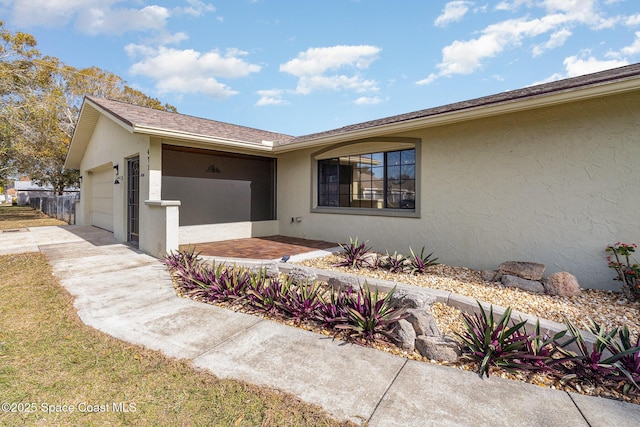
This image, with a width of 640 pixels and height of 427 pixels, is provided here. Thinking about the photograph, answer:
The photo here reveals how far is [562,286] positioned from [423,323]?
8.79 ft

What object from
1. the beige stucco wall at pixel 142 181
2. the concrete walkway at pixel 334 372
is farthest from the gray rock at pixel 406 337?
the beige stucco wall at pixel 142 181

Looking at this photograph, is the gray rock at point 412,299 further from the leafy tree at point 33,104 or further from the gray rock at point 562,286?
the leafy tree at point 33,104


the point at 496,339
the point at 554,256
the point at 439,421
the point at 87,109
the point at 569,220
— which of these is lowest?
the point at 439,421

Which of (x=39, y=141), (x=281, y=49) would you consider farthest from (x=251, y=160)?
(x=39, y=141)

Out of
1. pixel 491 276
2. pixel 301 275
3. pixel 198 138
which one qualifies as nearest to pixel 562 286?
pixel 491 276

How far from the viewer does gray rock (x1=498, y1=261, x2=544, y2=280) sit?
15.9ft

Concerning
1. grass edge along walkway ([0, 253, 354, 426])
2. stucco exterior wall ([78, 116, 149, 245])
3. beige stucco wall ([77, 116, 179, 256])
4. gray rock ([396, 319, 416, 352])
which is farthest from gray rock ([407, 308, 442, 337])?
stucco exterior wall ([78, 116, 149, 245])

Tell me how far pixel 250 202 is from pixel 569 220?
822 centimetres

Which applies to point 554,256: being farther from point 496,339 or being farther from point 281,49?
point 281,49

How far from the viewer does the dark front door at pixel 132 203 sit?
905 cm

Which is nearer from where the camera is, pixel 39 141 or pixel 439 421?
pixel 439 421

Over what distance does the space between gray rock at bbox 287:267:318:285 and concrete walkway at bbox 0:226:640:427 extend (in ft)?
3.47

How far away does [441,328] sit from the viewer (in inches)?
142

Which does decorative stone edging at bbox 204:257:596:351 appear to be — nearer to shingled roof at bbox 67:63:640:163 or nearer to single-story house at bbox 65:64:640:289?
single-story house at bbox 65:64:640:289
